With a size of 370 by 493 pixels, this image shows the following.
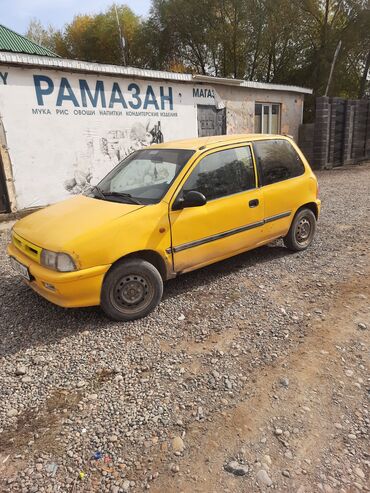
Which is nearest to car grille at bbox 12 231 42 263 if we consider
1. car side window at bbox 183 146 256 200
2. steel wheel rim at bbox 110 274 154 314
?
steel wheel rim at bbox 110 274 154 314

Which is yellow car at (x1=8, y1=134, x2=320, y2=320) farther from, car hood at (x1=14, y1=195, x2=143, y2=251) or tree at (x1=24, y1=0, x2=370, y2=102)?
tree at (x1=24, y1=0, x2=370, y2=102)

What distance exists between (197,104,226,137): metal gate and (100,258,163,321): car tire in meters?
9.19

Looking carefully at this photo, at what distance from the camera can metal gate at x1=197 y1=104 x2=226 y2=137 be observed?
1186 centimetres

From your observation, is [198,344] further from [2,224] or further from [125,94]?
[125,94]

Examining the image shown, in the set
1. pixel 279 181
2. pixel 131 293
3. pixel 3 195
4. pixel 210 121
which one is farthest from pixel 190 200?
pixel 210 121

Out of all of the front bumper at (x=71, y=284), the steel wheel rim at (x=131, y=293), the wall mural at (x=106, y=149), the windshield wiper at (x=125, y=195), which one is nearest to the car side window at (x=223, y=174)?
the windshield wiper at (x=125, y=195)

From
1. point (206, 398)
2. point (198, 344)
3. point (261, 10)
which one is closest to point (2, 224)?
point (198, 344)

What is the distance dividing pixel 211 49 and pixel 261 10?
4.17m

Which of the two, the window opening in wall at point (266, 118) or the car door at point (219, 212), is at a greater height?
the window opening in wall at point (266, 118)

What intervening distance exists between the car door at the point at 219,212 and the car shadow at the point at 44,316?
435 mm

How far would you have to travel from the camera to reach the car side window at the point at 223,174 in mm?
4066

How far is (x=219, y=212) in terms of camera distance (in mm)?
4180

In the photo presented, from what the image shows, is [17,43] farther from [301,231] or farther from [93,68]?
[301,231]

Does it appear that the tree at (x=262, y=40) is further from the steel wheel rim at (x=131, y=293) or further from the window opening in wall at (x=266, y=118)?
the steel wheel rim at (x=131, y=293)
